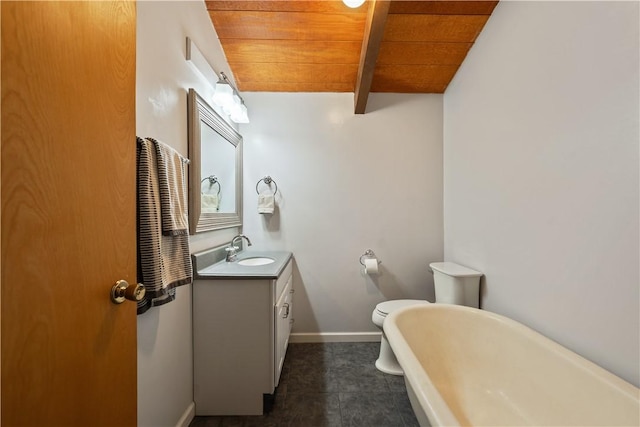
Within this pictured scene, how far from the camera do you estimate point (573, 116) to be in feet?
3.57

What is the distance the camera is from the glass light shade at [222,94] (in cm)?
170

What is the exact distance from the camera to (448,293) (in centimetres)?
181

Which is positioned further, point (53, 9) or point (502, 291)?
point (502, 291)

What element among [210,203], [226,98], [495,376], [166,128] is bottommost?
[495,376]

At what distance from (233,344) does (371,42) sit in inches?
79.4

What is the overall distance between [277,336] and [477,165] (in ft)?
5.82

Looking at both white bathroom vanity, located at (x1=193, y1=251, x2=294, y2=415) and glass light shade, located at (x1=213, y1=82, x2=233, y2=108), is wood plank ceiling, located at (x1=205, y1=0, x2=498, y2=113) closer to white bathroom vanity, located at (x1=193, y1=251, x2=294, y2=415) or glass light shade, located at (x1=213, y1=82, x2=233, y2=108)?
glass light shade, located at (x1=213, y1=82, x2=233, y2=108)

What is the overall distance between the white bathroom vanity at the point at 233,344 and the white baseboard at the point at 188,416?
0.9 inches

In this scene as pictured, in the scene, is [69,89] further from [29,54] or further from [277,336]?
[277,336]

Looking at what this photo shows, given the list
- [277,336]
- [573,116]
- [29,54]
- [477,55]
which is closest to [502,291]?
[573,116]

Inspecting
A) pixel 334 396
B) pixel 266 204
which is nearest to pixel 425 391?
pixel 334 396

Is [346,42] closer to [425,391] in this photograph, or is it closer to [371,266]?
[371,266]

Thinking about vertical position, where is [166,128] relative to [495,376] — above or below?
above

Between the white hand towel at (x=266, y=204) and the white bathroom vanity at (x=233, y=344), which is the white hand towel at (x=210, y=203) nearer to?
the white bathroom vanity at (x=233, y=344)
